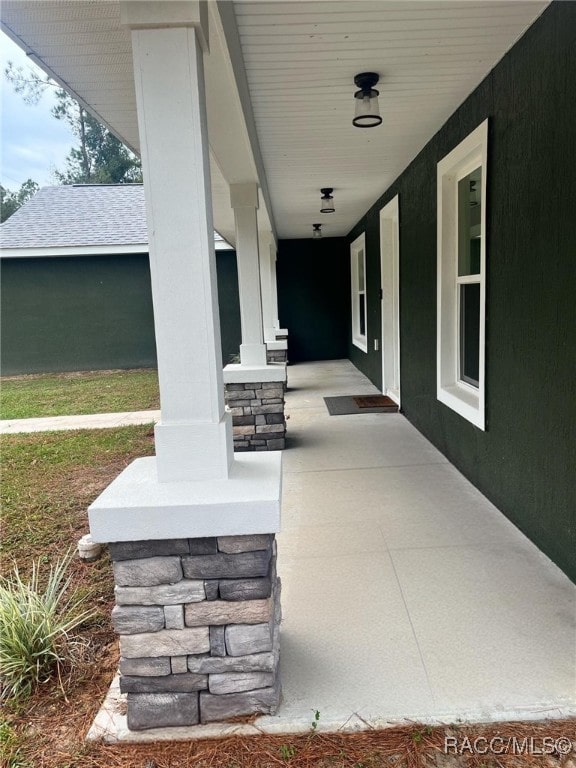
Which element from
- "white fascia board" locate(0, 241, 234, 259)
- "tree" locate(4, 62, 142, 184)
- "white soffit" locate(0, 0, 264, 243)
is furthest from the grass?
"tree" locate(4, 62, 142, 184)

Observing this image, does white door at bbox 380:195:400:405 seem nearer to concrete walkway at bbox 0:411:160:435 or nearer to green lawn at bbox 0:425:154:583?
concrete walkway at bbox 0:411:160:435

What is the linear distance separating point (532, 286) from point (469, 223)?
1.47 meters

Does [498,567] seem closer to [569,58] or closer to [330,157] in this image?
[569,58]

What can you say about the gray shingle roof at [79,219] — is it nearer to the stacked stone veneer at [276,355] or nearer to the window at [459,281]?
the stacked stone veneer at [276,355]

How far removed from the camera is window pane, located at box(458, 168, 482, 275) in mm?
3758

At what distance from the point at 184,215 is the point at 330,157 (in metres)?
3.33

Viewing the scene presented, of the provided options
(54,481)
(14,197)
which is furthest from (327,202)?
(14,197)

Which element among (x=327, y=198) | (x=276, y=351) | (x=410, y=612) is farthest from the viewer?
(x=276, y=351)

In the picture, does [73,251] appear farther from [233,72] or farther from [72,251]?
[233,72]

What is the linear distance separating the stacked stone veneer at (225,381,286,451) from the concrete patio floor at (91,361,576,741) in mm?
889

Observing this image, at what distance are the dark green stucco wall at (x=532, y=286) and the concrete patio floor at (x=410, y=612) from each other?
250 mm

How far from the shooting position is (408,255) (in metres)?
5.18

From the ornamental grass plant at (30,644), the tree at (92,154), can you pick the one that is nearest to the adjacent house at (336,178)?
the ornamental grass plant at (30,644)

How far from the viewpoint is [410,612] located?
224 centimetres
